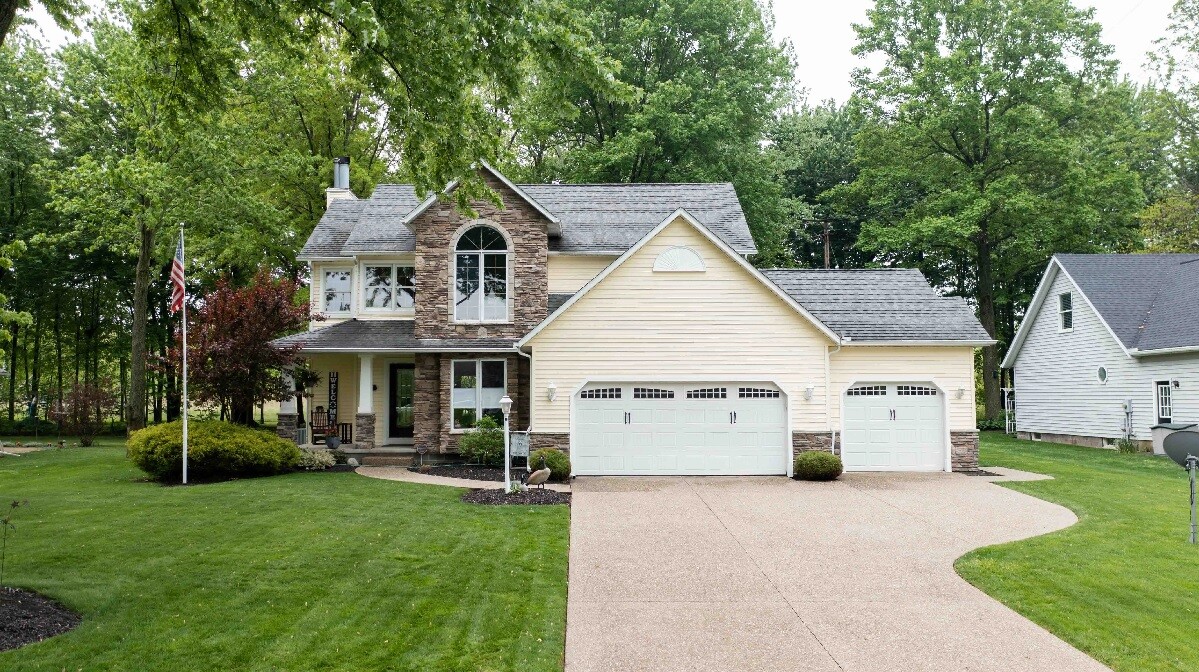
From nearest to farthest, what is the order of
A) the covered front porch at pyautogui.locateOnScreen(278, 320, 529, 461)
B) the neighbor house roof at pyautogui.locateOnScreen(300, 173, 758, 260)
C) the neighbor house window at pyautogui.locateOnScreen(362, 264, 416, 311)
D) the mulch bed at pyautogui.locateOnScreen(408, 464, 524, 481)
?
the mulch bed at pyautogui.locateOnScreen(408, 464, 524, 481)
the covered front porch at pyautogui.locateOnScreen(278, 320, 529, 461)
the neighbor house roof at pyautogui.locateOnScreen(300, 173, 758, 260)
the neighbor house window at pyautogui.locateOnScreen(362, 264, 416, 311)

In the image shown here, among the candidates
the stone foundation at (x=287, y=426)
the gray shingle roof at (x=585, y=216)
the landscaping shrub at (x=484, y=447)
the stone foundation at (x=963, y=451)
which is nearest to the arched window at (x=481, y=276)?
the gray shingle roof at (x=585, y=216)

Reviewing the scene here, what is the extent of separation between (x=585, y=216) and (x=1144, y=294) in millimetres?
18676

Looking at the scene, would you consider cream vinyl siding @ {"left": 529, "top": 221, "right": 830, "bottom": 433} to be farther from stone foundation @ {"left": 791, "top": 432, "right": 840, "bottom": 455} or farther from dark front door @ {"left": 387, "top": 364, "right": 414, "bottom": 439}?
dark front door @ {"left": 387, "top": 364, "right": 414, "bottom": 439}

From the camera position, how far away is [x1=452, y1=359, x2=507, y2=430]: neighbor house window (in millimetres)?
18672

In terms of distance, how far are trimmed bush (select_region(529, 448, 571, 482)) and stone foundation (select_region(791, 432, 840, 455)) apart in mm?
5050

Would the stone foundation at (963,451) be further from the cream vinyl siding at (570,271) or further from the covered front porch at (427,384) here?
the covered front porch at (427,384)

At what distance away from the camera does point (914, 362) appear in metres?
17.3

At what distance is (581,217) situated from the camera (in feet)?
69.7

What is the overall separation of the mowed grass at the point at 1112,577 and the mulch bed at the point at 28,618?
847 centimetres

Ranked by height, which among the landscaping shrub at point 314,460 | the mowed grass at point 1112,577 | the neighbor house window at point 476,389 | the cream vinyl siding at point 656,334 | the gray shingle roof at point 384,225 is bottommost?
the mowed grass at point 1112,577

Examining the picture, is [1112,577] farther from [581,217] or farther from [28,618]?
[581,217]

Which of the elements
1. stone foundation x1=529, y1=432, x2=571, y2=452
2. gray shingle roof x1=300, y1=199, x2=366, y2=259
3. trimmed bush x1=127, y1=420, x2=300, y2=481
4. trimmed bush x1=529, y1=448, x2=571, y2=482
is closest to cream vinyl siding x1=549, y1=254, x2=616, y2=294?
stone foundation x1=529, y1=432, x2=571, y2=452

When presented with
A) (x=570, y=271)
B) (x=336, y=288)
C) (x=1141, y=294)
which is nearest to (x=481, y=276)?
(x=570, y=271)

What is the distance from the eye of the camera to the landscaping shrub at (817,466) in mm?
15922
